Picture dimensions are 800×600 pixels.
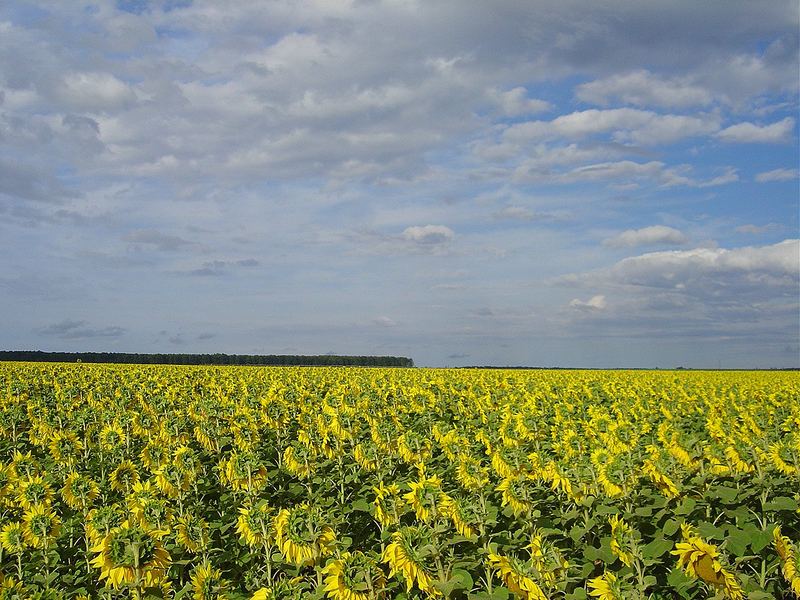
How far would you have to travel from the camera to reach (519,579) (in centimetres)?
552

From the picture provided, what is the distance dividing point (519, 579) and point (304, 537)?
82.1 inches

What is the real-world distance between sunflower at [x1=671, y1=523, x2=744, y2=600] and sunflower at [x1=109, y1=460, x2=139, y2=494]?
857 cm

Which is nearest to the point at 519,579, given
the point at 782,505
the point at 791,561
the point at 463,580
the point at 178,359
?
the point at 463,580

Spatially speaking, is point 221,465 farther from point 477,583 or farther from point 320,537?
point 477,583

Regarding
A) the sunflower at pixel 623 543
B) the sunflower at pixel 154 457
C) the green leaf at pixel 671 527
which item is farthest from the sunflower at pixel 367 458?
the sunflower at pixel 623 543

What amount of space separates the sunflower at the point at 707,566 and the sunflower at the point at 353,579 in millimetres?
2441

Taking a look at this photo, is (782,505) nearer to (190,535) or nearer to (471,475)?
(471,475)

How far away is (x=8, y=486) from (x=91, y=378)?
20.5m

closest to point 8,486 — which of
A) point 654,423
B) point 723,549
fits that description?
point 723,549

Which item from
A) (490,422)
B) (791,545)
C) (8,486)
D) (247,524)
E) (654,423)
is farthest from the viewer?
(654,423)

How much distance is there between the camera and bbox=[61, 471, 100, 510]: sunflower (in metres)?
9.47

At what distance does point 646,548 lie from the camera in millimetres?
6570

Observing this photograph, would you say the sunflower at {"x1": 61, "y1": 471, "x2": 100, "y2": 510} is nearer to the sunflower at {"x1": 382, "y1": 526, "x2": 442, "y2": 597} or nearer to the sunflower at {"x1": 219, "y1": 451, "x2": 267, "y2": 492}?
the sunflower at {"x1": 219, "y1": 451, "x2": 267, "y2": 492}

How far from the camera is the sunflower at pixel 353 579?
17.1 ft
